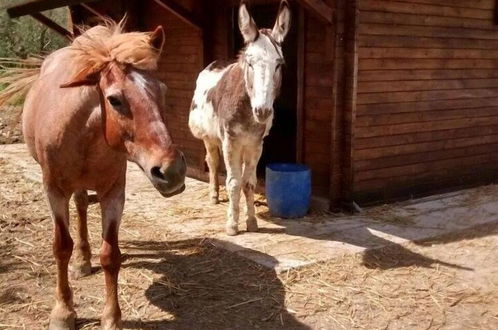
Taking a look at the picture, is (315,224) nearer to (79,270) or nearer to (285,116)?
(79,270)

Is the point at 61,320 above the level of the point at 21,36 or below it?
below

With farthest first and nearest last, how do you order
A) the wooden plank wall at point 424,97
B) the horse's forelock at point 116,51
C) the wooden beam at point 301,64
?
the wooden beam at point 301,64, the wooden plank wall at point 424,97, the horse's forelock at point 116,51

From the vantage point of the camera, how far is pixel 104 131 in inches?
111

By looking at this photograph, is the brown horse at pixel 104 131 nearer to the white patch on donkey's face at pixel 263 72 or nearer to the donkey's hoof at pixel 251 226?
the white patch on donkey's face at pixel 263 72

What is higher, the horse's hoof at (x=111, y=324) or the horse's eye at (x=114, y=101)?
the horse's eye at (x=114, y=101)

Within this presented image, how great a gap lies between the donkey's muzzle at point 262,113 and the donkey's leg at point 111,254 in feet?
4.94

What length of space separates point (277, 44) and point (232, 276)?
2.04m

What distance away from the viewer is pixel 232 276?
407 cm

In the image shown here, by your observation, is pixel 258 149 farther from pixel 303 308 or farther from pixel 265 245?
pixel 303 308

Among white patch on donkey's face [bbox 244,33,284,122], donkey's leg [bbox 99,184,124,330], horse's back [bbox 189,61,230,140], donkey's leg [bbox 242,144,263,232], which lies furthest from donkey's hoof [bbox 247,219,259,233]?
donkey's leg [bbox 99,184,124,330]

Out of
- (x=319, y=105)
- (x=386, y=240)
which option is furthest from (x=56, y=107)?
(x=319, y=105)

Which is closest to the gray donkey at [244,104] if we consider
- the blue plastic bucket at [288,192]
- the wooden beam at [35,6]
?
the blue plastic bucket at [288,192]

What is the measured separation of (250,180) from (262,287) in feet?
5.09

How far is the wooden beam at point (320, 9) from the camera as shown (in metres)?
5.09
